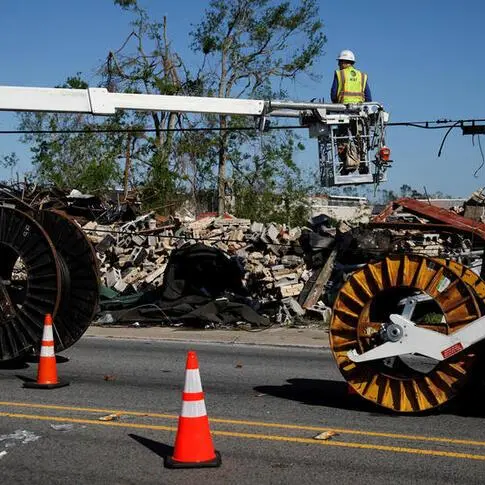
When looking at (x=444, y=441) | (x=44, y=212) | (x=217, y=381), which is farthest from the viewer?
(x=44, y=212)

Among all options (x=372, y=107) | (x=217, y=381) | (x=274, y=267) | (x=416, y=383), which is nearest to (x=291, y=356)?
(x=217, y=381)

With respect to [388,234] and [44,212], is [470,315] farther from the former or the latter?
[388,234]

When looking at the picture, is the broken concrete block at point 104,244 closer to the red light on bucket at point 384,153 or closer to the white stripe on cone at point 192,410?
the red light on bucket at point 384,153

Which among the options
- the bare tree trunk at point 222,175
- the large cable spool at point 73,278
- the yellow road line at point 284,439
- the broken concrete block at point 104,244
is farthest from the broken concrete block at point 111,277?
the bare tree trunk at point 222,175

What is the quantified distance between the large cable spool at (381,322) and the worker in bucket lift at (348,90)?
4023mm

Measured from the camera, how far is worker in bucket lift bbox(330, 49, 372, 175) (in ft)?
39.0

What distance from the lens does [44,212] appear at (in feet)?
37.4

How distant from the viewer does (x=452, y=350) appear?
7.35 meters

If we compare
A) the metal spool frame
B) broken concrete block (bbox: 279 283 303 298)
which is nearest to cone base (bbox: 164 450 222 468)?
the metal spool frame

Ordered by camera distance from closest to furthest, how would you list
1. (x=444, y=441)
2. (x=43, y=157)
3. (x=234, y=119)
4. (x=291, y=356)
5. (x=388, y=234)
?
(x=444, y=441)
(x=291, y=356)
(x=388, y=234)
(x=234, y=119)
(x=43, y=157)

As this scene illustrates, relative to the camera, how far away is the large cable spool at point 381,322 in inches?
292

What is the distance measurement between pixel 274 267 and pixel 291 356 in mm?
6335

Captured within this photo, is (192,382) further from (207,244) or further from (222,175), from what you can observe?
(222,175)

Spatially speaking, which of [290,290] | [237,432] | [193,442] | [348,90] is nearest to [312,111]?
[348,90]
